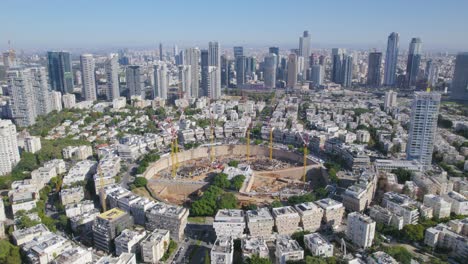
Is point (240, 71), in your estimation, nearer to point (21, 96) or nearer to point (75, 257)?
point (21, 96)

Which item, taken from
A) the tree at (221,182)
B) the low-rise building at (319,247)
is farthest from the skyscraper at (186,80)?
the low-rise building at (319,247)

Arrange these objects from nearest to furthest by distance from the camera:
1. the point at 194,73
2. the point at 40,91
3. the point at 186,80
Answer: the point at 40,91
the point at 186,80
the point at 194,73

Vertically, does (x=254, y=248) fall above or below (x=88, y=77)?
below

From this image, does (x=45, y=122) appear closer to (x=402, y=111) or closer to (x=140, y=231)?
(x=140, y=231)

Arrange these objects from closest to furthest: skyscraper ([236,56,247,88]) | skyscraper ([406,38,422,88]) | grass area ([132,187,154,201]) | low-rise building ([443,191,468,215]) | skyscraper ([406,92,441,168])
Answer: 1. low-rise building ([443,191,468,215])
2. grass area ([132,187,154,201])
3. skyscraper ([406,92,441,168])
4. skyscraper ([406,38,422,88])
5. skyscraper ([236,56,247,88])

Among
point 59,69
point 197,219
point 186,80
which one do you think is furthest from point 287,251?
point 59,69

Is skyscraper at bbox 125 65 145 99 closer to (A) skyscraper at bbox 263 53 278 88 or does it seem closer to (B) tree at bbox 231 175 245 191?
(A) skyscraper at bbox 263 53 278 88

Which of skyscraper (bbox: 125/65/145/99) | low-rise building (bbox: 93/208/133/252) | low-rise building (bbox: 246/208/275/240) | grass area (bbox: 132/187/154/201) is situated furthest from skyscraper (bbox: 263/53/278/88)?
low-rise building (bbox: 93/208/133/252)
